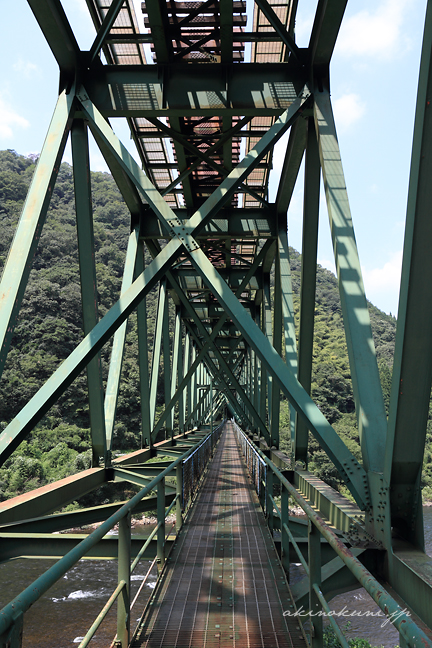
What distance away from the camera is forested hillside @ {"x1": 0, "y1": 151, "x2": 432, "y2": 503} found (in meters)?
42.4

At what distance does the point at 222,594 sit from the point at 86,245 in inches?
159

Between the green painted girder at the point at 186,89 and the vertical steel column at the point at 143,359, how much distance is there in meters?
3.35

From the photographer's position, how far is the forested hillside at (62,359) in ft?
139

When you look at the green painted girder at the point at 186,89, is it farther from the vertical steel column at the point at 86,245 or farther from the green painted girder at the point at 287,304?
the green painted girder at the point at 287,304

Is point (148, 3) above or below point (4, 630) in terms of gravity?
above

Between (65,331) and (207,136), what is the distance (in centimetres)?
5102

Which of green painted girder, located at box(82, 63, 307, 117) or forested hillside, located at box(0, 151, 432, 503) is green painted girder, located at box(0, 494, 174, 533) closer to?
green painted girder, located at box(82, 63, 307, 117)

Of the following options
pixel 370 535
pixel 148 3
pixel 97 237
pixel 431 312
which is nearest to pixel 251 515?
pixel 370 535

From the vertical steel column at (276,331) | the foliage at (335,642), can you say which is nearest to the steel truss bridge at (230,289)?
the vertical steel column at (276,331)

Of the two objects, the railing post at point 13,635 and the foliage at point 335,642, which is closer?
the railing post at point 13,635

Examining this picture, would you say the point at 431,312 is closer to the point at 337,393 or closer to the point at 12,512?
the point at 12,512

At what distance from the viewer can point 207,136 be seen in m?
7.44

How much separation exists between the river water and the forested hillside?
736cm

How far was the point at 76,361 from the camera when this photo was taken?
183 inches
